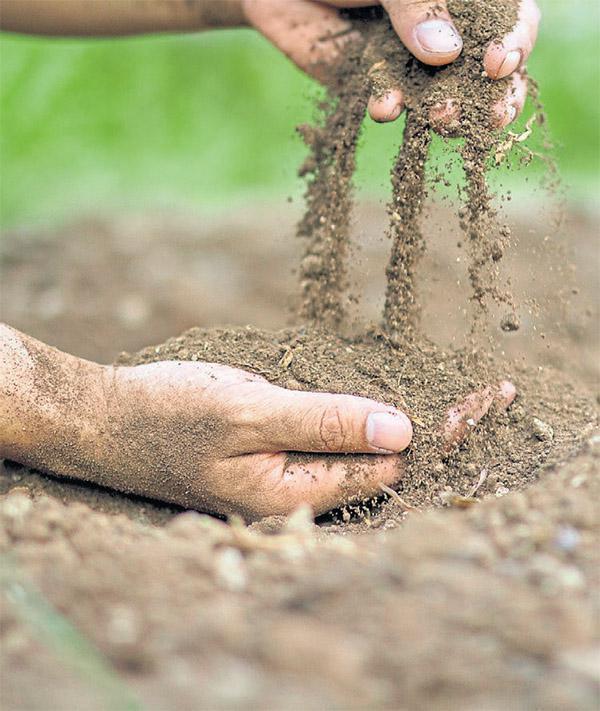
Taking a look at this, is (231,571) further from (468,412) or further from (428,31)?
(428,31)

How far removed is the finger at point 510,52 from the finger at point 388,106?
7.4 inches

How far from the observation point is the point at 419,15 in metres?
1.85

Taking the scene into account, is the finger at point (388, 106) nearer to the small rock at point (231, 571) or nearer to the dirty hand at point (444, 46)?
the dirty hand at point (444, 46)

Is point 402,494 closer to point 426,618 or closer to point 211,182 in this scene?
point 426,618

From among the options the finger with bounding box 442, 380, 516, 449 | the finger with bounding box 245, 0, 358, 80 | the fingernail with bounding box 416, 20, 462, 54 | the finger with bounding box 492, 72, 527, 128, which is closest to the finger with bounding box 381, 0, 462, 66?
the fingernail with bounding box 416, 20, 462, 54

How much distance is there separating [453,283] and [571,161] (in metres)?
1.33

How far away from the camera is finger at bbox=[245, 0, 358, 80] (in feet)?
7.31

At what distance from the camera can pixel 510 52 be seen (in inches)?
70.5

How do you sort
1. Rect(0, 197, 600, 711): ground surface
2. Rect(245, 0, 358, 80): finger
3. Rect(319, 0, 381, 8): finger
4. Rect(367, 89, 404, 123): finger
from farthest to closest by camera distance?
Rect(245, 0, 358, 80): finger < Rect(319, 0, 381, 8): finger < Rect(367, 89, 404, 123): finger < Rect(0, 197, 600, 711): ground surface

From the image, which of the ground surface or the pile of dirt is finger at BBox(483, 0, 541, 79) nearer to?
the pile of dirt

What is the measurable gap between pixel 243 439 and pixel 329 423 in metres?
0.17

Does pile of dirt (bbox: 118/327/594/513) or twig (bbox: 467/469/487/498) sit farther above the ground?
pile of dirt (bbox: 118/327/594/513)

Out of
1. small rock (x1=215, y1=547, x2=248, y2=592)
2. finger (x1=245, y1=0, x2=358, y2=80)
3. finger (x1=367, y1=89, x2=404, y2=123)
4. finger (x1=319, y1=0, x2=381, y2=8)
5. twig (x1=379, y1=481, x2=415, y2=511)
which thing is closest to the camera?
small rock (x1=215, y1=547, x2=248, y2=592)

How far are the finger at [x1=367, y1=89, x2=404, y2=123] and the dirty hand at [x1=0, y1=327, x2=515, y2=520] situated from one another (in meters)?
0.61
